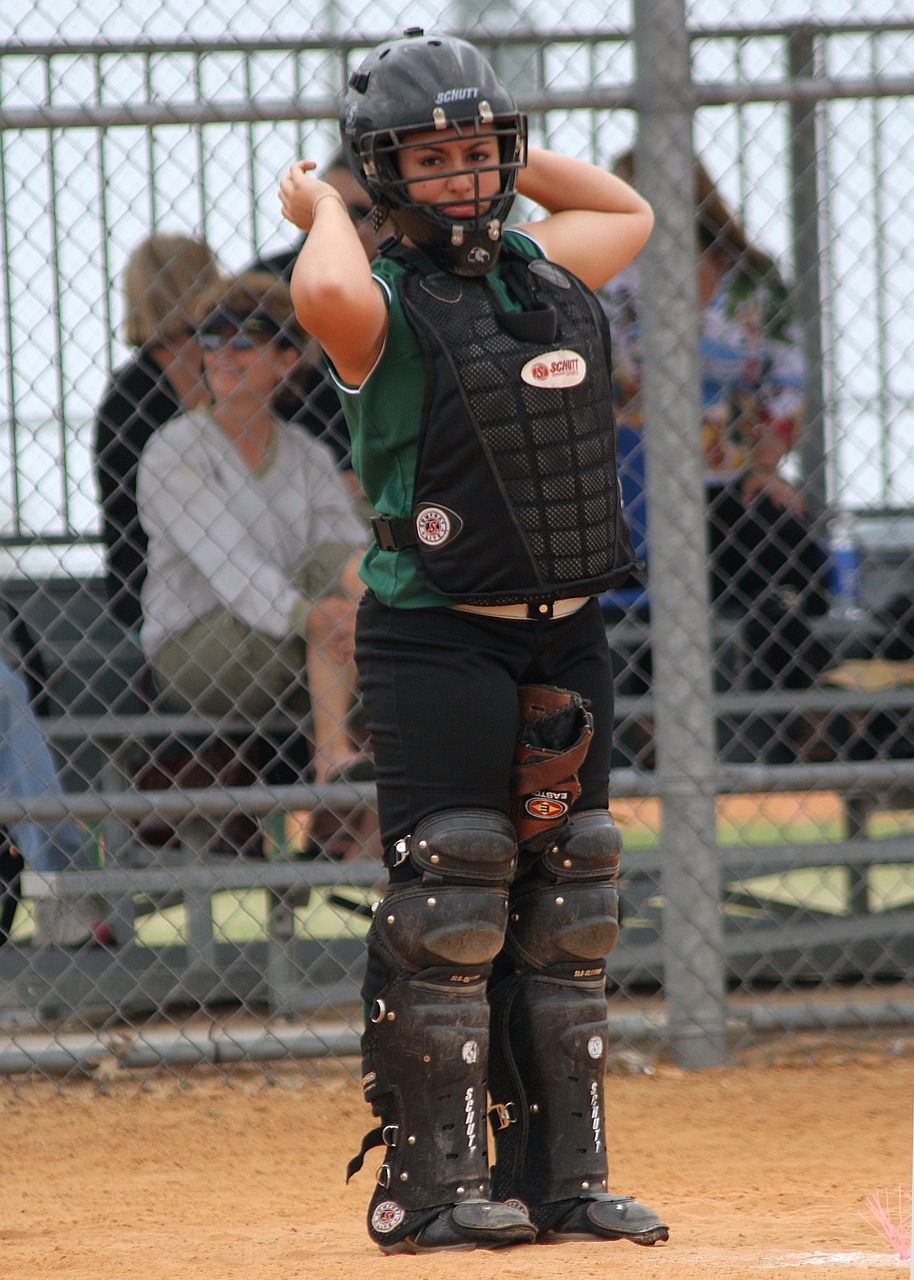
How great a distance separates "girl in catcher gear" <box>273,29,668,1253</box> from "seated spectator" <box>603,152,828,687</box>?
2.30 m

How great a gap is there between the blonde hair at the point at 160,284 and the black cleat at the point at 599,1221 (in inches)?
118

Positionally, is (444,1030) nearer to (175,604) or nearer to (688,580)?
(688,580)

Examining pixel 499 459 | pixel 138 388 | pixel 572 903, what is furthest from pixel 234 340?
pixel 572 903

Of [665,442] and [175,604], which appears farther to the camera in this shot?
[175,604]

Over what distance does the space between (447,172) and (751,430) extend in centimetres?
286

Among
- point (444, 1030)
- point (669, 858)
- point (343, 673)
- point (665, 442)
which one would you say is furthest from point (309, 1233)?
point (665, 442)

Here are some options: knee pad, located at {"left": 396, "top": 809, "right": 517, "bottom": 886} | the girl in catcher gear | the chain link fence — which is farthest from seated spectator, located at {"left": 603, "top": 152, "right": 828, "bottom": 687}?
knee pad, located at {"left": 396, "top": 809, "right": 517, "bottom": 886}

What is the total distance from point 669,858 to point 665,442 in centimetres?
112

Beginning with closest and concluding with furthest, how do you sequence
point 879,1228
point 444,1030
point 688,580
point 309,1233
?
point 444,1030
point 879,1228
point 309,1233
point 688,580

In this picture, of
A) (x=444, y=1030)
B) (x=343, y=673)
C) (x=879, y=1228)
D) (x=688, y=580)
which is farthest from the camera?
(x=343, y=673)

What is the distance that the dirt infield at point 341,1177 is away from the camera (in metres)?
2.50

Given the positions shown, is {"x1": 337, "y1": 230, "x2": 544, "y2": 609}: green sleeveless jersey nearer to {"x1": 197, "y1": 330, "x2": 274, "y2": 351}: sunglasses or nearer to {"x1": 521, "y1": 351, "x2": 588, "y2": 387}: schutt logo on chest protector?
{"x1": 521, "y1": 351, "x2": 588, "y2": 387}: schutt logo on chest protector

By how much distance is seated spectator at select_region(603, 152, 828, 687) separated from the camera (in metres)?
4.96

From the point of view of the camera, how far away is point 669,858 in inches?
164
